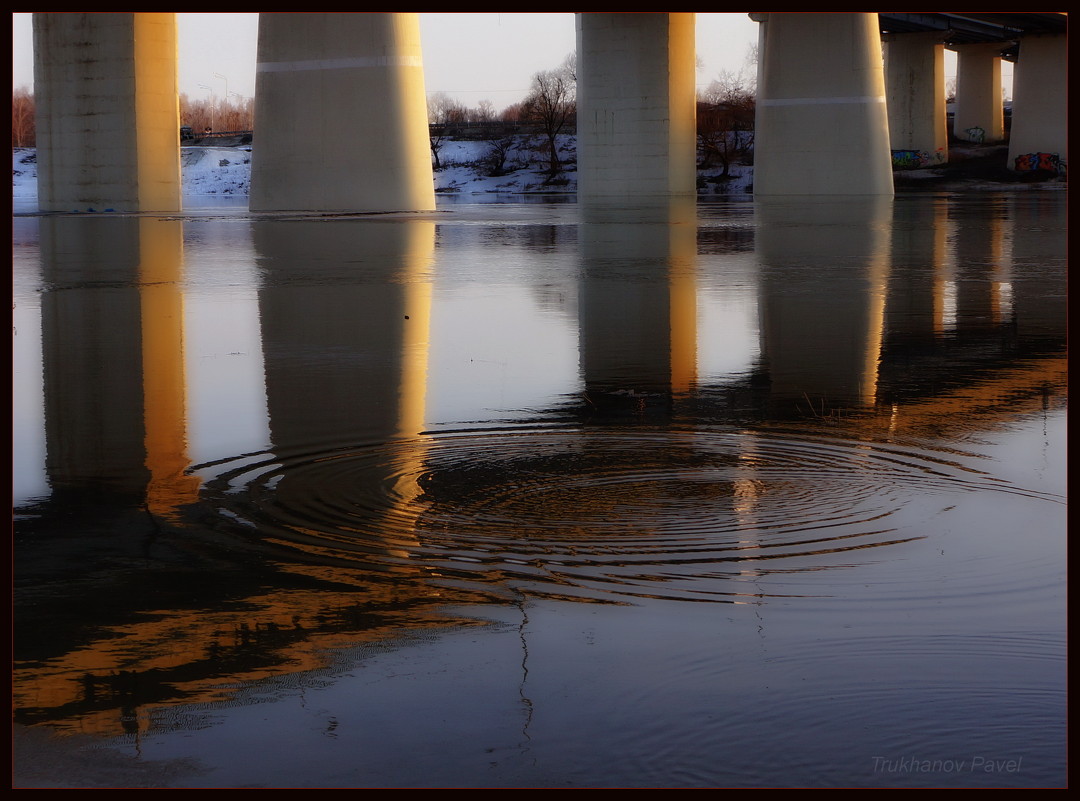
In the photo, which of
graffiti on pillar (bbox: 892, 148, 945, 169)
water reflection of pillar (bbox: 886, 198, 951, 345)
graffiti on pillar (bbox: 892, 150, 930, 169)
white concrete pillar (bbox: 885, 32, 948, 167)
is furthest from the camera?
white concrete pillar (bbox: 885, 32, 948, 167)

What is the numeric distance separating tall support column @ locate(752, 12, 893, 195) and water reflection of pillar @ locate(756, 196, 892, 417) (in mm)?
33911

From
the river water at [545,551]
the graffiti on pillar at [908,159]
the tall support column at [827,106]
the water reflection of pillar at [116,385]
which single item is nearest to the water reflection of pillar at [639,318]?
the river water at [545,551]

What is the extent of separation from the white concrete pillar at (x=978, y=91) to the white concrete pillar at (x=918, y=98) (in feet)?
33.4

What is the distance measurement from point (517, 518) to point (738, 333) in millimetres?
5788

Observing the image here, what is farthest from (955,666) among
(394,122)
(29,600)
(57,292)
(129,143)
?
(129,143)

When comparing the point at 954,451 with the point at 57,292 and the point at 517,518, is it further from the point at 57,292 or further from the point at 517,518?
the point at 57,292

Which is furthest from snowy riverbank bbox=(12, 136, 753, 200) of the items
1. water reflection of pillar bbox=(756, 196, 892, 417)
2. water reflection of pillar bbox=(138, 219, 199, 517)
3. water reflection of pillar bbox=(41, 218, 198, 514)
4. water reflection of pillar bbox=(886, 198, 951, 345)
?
water reflection of pillar bbox=(41, 218, 198, 514)

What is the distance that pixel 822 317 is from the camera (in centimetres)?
1155

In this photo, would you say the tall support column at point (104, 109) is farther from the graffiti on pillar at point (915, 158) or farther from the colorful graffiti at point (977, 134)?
the colorful graffiti at point (977, 134)

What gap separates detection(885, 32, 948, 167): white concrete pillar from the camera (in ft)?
346

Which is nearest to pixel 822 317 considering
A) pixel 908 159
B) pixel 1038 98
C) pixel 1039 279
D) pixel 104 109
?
pixel 1039 279

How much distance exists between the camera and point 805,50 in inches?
2267

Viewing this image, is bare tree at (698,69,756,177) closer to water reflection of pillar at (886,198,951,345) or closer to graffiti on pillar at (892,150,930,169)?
graffiti on pillar at (892,150,930,169)

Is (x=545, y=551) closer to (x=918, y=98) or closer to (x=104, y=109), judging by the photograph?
(x=104, y=109)
